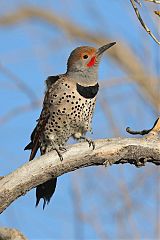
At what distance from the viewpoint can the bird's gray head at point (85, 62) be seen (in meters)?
3.55

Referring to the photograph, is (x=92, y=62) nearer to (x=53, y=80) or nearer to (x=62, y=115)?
(x=53, y=80)

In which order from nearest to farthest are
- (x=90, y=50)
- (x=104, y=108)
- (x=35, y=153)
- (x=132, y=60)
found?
(x=35, y=153) < (x=90, y=50) < (x=104, y=108) < (x=132, y=60)

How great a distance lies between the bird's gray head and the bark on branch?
98 centimetres

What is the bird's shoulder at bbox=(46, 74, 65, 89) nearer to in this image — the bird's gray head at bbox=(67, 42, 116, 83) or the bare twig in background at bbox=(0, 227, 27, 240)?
the bird's gray head at bbox=(67, 42, 116, 83)

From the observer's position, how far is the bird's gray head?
3553 mm

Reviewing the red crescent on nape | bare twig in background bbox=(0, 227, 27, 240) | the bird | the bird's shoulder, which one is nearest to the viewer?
bare twig in background bbox=(0, 227, 27, 240)

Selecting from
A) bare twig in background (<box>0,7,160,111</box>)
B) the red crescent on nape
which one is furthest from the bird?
bare twig in background (<box>0,7,160,111</box>)

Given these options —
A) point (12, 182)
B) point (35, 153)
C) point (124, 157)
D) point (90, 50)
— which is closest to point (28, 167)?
point (12, 182)

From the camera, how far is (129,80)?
548 centimetres

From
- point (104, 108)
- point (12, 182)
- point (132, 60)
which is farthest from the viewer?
point (132, 60)

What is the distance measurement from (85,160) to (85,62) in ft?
3.55

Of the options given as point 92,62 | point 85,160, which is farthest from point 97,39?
point 85,160

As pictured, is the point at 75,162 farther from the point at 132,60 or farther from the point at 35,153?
the point at 132,60

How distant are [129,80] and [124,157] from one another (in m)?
2.92
